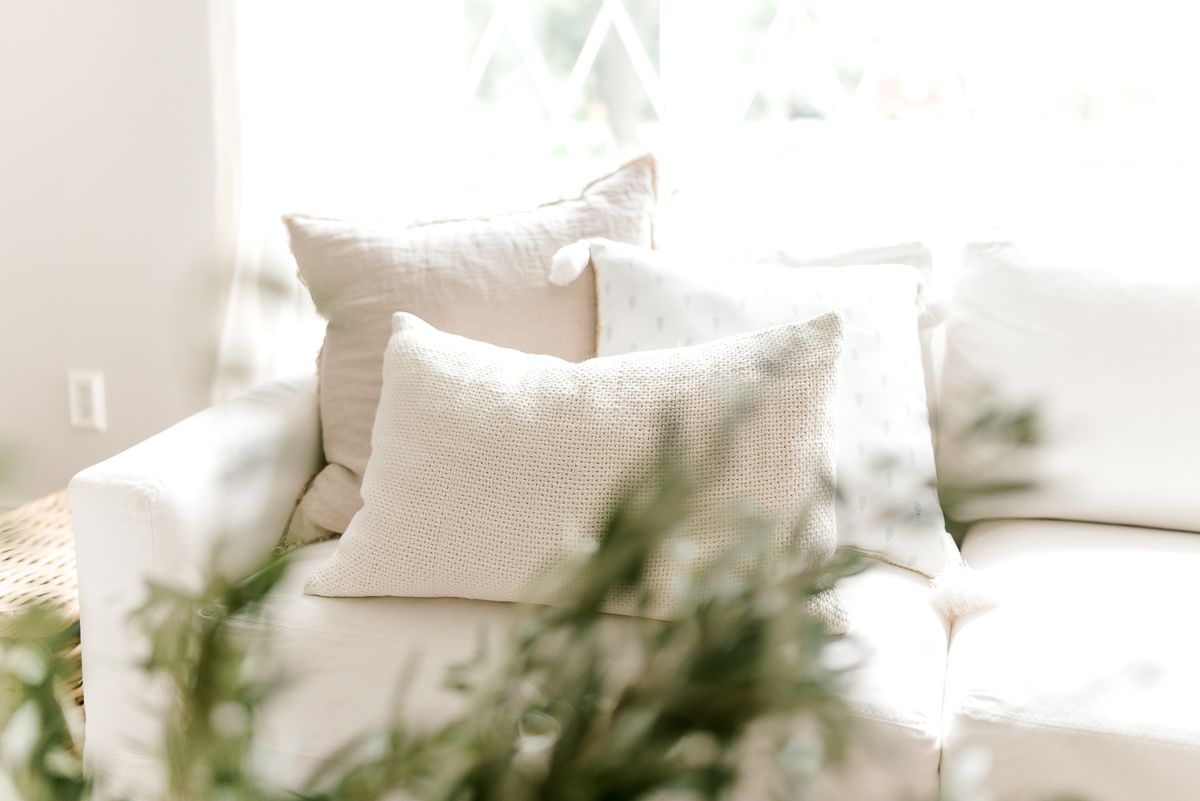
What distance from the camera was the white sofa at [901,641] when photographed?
1187 mm

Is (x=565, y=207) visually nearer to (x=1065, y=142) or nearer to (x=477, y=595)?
(x=477, y=595)

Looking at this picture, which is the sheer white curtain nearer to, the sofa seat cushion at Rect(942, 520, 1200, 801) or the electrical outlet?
the electrical outlet

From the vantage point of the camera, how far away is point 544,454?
1.36m

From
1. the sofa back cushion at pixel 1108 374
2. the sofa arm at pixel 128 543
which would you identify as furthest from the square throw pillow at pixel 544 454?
the sofa back cushion at pixel 1108 374

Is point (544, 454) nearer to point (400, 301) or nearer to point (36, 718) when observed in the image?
point (400, 301)

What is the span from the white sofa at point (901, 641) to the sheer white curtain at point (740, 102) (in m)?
0.79

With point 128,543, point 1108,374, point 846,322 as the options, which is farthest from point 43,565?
point 1108,374

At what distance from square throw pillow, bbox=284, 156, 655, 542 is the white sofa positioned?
0.32ft

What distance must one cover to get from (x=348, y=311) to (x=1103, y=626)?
3.51ft

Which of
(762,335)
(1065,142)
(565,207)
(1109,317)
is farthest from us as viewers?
(1065,142)

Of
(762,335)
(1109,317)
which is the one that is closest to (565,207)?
(762,335)

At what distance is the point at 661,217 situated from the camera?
1.85 meters

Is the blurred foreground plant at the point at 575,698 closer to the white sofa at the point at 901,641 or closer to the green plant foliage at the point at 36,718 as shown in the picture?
the green plant foliage at the point at 36,718

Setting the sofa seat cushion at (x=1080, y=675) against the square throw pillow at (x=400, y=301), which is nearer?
the sofa seat cushion at (x=1080, y=675)
